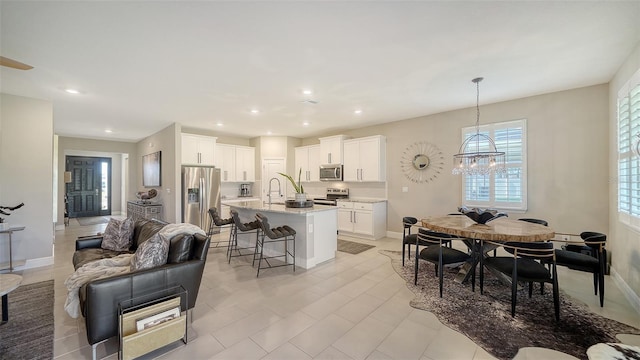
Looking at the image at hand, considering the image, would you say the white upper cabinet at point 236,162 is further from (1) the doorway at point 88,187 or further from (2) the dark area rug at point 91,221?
(1) the doorway at point 88,187

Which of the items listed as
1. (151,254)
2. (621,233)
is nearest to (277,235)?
(151,254)

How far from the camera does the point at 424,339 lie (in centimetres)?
219

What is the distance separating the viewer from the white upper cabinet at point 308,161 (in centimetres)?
724

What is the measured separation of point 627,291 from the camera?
2.91 meters

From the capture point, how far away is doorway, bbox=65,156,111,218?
29.8 feet

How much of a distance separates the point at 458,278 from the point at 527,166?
2.40 m

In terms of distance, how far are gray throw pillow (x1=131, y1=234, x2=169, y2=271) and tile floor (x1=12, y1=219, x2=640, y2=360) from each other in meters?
0.66

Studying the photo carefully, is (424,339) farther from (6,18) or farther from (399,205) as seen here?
(6,18)

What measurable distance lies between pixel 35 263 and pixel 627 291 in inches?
316

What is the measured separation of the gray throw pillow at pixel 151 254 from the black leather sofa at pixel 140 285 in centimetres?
7

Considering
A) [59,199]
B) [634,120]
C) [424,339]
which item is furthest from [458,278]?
[59,199]

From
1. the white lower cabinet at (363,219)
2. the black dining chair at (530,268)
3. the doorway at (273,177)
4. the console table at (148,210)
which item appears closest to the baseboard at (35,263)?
the console table at (148,210)

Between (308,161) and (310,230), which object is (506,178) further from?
(308,161)

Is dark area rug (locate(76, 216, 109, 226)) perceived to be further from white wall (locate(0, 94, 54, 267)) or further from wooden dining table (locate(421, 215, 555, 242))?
wooden dining table (locate(421, 215, 555, 242))
